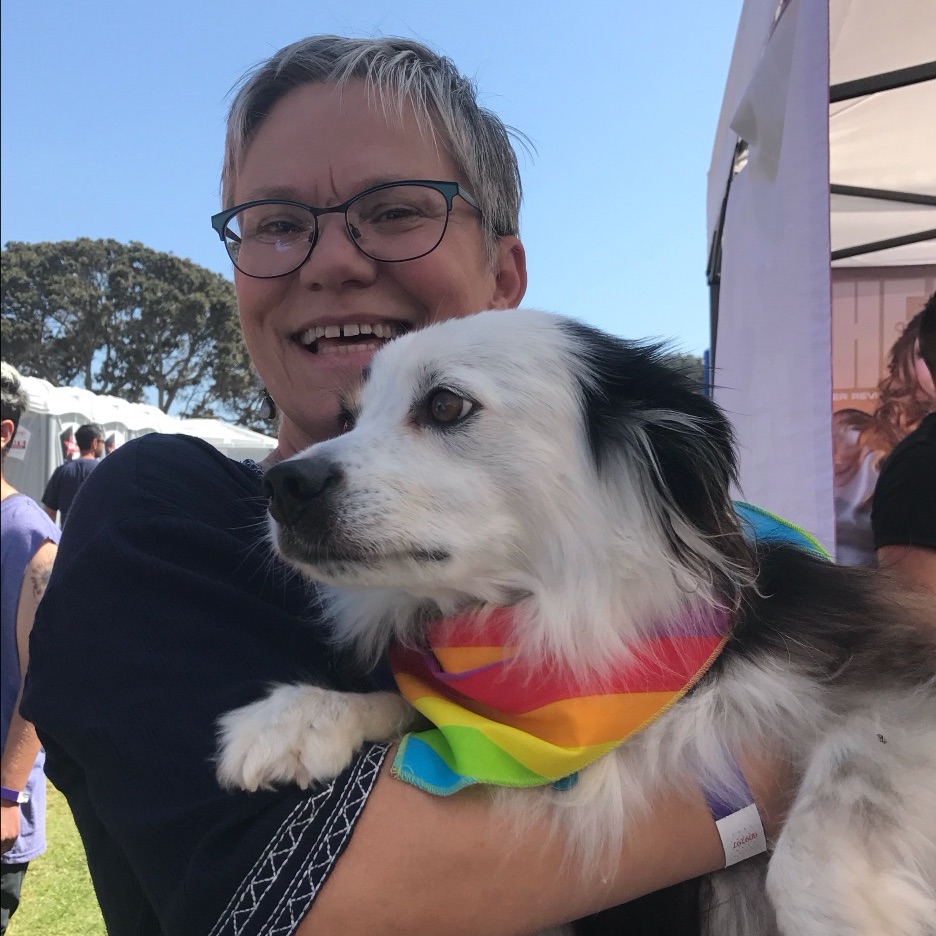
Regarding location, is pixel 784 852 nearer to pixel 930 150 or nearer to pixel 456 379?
pixel 456 379

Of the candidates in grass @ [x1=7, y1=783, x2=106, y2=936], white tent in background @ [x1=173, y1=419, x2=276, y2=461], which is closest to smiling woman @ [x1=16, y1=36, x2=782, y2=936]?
grass @ [x1=7, y1=783, x2=106, y2=936]

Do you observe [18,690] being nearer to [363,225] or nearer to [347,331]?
[347,331]

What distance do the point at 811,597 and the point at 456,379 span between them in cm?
93

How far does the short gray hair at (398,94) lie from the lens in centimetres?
208

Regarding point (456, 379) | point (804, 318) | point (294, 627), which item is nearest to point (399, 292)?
point (456, 379)

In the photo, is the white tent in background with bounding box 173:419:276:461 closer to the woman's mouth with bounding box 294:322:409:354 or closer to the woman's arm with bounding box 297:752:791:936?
the woman's mouth with bounding box 294:322:409:354

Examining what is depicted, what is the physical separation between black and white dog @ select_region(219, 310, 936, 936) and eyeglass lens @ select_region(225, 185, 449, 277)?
0.26 m

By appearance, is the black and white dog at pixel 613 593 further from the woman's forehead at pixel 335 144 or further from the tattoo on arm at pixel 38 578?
the tattoo on arm at pixel 38 578

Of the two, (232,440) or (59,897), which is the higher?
(232,440)

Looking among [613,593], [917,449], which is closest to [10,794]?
[613,593]

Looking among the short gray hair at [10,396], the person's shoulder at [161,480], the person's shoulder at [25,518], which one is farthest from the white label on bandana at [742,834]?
the short gray hair at [10,396]

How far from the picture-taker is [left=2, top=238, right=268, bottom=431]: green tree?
39.9m

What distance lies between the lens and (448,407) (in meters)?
1.84

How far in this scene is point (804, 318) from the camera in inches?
106
